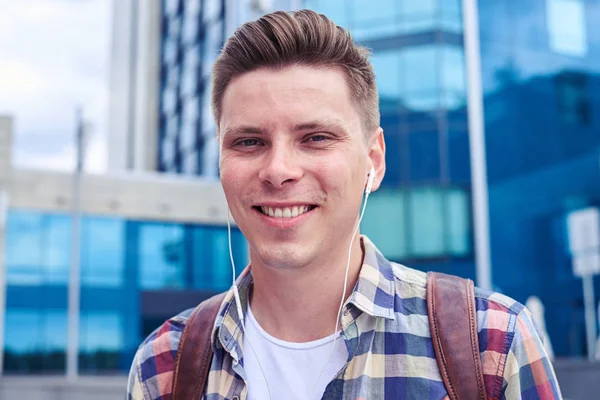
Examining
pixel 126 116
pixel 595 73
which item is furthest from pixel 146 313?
pixel 126 116

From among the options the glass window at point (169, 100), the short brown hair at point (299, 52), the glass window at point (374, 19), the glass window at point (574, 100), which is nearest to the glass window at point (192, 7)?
the glass window at point (169, 100)

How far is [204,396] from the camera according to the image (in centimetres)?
225

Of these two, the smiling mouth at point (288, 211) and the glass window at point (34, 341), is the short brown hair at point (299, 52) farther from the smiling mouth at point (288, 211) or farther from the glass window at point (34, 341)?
the glass window at point (34, 341)

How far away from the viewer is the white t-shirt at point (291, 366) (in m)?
2.14

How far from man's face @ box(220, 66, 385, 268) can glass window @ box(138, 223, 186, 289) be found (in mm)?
32214

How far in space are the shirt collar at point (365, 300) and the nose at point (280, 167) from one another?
1.31ft

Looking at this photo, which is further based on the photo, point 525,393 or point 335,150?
point 335,150

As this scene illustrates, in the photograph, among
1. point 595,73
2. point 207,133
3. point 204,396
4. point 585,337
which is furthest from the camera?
point 207,133

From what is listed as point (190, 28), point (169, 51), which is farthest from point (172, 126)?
point (190, 28)

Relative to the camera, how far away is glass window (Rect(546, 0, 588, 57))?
25109 millimetres

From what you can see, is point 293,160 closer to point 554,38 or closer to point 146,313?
point 554,38

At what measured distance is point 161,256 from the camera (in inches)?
1359

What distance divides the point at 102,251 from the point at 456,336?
107 ft

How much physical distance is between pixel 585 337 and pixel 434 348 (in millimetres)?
23311
